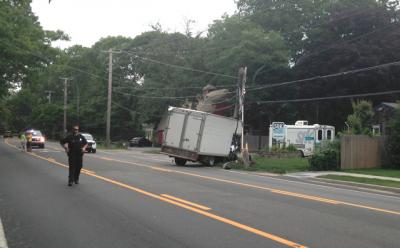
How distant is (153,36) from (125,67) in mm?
8484

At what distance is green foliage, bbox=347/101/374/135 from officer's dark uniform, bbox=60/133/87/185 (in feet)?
61.9

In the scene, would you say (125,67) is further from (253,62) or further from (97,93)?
(253,62)

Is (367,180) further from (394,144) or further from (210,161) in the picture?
(210,161)

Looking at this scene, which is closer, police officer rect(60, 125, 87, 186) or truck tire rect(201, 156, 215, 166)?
police officer rect(60, 125, 87, 186)

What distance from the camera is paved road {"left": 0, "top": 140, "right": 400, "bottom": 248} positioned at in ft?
25.7

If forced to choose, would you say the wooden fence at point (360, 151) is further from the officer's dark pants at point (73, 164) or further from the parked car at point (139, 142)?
the parked car at point (139, 142)

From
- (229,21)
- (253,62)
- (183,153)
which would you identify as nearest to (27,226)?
(183,153)

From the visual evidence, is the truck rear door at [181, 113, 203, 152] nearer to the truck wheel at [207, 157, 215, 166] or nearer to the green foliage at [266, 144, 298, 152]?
the truck wheel at [207, 157, 215, 166]

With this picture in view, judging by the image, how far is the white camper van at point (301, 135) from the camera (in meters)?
39.3

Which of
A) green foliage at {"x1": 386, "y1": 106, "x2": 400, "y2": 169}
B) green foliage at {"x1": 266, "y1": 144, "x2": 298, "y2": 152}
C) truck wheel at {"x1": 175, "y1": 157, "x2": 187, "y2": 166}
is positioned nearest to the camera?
green foliage at {"x1": 386, "y1": 106, "x2": 400, "y2": 169}

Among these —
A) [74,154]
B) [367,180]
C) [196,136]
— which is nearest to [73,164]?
[74,154]

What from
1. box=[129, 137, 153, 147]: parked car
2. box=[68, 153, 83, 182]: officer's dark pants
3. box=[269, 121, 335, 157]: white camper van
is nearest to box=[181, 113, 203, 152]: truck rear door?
box=[269, 121, 335, 157]: white camper van

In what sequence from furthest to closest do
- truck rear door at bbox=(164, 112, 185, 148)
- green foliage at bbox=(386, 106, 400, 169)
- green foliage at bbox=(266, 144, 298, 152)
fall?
green foliage at bbox=(266, 144, 298, 152)
truck rear door at bbox=(164, 112, 185, 148)
green foliage at bbox=(386, 106, 400, 169)

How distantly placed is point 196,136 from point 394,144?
10.4 m
